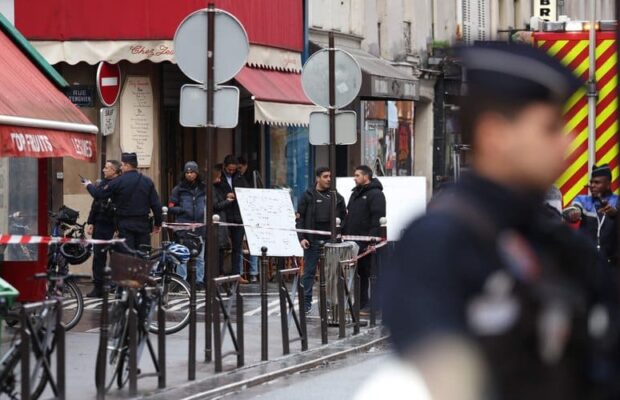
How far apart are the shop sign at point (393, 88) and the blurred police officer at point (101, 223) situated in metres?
10.1

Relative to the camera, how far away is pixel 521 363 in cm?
280

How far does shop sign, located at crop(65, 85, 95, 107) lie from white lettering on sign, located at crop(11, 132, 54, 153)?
8.91 meters

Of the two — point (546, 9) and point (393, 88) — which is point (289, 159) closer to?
point (393, 88)

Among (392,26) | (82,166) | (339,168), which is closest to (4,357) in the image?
(82,166)

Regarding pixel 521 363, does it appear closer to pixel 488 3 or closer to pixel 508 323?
pixel 508 323

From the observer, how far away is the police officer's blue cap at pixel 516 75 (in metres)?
2.93

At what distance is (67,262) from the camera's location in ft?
64.2

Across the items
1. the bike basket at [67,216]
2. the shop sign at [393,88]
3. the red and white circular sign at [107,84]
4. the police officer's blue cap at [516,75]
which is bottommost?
the bike basket at [67,216]

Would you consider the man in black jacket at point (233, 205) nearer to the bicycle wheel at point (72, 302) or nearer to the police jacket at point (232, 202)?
the police jacket at point (232, 202)

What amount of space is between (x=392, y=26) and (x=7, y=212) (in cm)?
1992

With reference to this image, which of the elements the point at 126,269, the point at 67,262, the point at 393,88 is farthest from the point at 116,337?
the point at 393,88

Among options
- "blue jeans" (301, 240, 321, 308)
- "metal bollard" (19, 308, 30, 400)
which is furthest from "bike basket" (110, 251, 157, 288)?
"blue jeans" (301, 240, 321, 308)

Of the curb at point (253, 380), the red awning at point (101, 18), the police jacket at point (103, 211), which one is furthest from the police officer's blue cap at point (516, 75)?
the red awning at point (101, 18)

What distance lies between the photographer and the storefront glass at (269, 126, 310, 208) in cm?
2752
